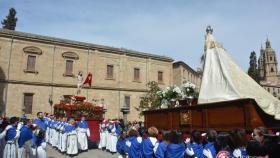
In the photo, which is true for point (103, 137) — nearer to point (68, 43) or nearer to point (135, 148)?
point (135, 148)

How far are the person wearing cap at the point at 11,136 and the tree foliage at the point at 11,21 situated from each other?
38.5 metres

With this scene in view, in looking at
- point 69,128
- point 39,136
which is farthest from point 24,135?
point 69,128

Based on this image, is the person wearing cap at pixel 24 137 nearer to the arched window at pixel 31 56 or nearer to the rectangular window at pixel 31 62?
the arched window at pixel 31 56

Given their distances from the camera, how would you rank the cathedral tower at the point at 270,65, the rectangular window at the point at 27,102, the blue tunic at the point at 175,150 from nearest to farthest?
the blue tunic at the point at 175,150 < the rectangular window at the point at 27,102 < the cathedral tower at the point at 270,65

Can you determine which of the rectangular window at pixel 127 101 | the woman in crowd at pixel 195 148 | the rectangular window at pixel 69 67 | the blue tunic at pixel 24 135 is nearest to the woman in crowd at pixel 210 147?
the woman in crowd at pixel 195 148

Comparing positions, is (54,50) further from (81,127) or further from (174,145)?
(174,145)

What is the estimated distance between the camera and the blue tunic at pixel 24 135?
9.05 meters

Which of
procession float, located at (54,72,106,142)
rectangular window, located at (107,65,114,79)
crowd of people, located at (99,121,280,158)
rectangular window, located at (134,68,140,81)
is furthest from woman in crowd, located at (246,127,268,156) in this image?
rectangular window, located at (134,68,140,81)

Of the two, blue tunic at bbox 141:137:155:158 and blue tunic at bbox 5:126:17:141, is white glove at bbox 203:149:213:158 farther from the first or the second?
blue tunic at bbox 5:126:17:141

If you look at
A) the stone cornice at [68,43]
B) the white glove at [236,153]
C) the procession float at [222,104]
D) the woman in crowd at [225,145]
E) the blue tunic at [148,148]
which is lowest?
the blue tunic at [148,148]

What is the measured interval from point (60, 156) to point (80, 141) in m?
1.78

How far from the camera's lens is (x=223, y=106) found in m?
8.34

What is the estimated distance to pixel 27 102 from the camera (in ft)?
92.1

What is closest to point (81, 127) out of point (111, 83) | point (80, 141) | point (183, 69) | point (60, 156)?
point (80, 141)
